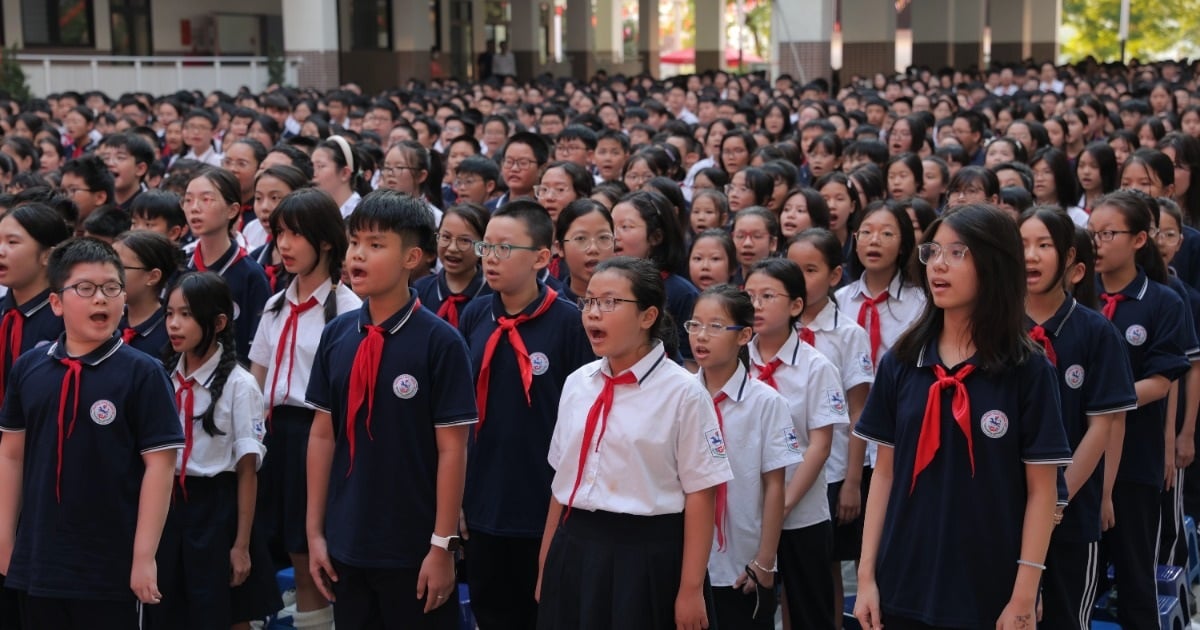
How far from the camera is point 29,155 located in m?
9.17

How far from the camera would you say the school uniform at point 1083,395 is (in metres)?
3.76

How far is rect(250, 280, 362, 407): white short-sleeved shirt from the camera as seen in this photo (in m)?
4.55

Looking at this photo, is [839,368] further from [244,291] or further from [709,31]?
[709,31]

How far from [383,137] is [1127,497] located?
891 cm

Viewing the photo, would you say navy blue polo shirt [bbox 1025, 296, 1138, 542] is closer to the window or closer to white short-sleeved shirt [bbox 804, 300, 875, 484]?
white short-sleeved shirt [bbox 804, 300, 875, 484]

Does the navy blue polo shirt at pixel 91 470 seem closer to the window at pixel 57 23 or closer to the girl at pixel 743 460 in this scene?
the girl at pixel 743 460

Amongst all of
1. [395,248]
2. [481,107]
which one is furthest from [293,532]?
[481,107]

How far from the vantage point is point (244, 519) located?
4.18 meters

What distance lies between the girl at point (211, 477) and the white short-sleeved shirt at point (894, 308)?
2.18 m

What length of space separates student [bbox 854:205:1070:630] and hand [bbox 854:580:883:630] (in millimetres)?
39

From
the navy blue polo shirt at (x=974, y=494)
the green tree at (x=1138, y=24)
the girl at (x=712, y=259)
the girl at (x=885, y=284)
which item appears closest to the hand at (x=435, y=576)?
the navy blue polo shirt at (x=974, y=494)

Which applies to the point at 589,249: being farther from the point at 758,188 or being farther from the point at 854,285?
the point at 758,188

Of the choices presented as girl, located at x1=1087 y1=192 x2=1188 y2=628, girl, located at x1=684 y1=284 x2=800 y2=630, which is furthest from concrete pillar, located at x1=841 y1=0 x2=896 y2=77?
girl, located at x1=684 y1=284 x2=800 y2=630

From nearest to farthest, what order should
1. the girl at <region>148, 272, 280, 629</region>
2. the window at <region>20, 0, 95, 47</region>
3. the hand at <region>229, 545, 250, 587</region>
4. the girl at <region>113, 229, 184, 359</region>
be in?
1. the girl at <region>148, 272, 280, 629</region>
2. the hand at <region>229, 545, 250, 587</region>
3. the girl at <region>113, 229, 184, 359</region>
4. the window at <region>20, 0, 95, 47</region>
